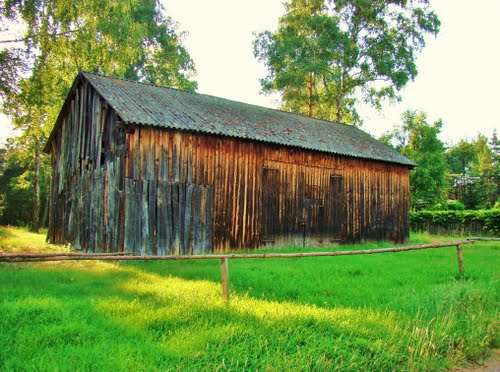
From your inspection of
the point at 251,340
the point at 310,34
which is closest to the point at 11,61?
the point at 251,340

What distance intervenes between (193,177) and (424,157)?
26640 millimetres

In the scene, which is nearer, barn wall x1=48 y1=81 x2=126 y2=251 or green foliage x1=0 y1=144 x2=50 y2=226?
barn wall x1=48 y1=81 x2=126 y2=251

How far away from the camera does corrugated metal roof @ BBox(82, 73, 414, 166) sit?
15.5 m

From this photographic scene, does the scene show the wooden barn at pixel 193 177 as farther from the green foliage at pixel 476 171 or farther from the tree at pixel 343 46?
the green foliage at pixel 476 171

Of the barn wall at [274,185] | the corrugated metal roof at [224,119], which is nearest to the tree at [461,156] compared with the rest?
the corrugated metal roof at [224,119]

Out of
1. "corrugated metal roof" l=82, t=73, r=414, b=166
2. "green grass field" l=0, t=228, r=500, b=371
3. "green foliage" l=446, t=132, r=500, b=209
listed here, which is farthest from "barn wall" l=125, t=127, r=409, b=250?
"green foliage" l=446, t=132, r=500, b=209

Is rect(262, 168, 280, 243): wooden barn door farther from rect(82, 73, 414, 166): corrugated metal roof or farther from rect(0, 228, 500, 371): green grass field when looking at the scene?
rect(0, 228, 500, 371): green grass field

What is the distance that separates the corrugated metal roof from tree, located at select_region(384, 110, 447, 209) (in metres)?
12.7

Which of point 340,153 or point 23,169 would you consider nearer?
point 340,153

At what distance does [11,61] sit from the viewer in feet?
57.7

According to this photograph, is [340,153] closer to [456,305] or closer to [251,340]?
[456,305]

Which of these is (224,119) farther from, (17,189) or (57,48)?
(17,189)

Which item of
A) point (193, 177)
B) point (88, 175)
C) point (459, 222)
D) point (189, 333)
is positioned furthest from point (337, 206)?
point (459, 222)

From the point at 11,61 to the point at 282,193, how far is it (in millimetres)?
11522
